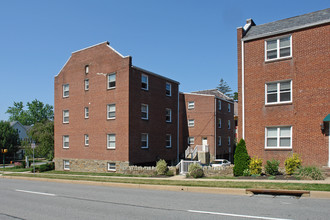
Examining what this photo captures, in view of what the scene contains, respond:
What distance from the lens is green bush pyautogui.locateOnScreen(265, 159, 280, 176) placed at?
16.3m

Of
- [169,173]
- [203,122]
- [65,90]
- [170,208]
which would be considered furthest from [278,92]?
[65,90]

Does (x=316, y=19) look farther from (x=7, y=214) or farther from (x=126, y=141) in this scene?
(x=7, y=214)

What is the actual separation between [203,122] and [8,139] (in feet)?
140

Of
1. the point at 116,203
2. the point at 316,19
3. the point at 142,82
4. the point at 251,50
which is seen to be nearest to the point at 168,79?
the point at 142,82

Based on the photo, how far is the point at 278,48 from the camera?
18078mm

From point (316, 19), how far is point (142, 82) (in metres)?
15.0

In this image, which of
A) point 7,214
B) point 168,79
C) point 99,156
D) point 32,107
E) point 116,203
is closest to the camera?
point 7,214

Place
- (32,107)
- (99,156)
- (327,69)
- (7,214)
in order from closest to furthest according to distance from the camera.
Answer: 1. (7,214)
2. (327,69)
3. (99,156)
4. (32,107)

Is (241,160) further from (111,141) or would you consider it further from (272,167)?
(111,141)

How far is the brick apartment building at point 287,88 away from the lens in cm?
1648

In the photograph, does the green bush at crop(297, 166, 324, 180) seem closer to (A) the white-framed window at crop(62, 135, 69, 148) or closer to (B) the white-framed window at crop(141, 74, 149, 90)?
(B) the white-framed window at crop(141, 74, 149, 90)

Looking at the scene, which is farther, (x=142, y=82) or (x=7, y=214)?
(x=142, y=82)

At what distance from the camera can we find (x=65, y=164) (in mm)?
30672

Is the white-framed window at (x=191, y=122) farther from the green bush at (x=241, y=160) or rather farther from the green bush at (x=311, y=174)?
the green bush at (x=311, y=174)
